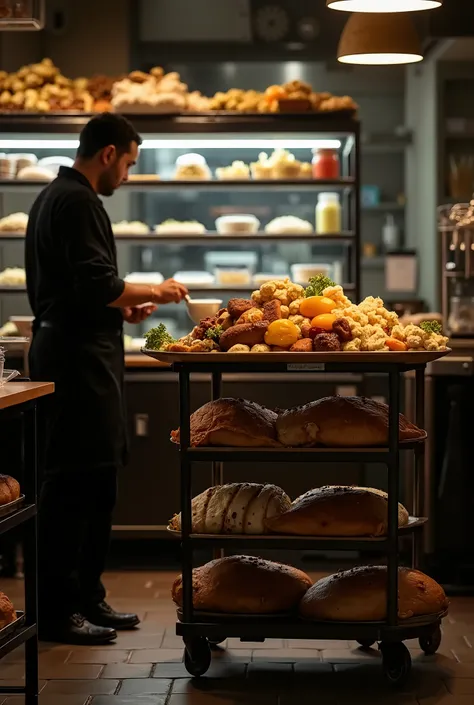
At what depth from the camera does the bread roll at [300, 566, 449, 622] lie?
3.78 meters

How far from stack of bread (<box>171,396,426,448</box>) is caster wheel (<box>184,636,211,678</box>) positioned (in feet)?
2.26

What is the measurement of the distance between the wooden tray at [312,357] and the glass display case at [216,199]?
8.59ft

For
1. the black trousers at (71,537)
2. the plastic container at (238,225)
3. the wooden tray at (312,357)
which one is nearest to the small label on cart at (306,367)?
the wooden tray at (312,357)

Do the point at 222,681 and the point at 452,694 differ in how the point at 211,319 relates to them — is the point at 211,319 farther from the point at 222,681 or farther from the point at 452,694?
the point at 452,694

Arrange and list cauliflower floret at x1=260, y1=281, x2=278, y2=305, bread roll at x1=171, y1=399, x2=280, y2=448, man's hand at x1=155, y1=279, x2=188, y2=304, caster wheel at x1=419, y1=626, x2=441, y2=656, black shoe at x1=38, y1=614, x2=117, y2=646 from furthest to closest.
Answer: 1. man's hand at x1=155, y1=279, x2=188, y2=304
2. black shoe at x1=38, y1=614, x2=117, y2=646
3. caster wheel at x1=419, y1=626, x2=441, y2=656
4. cauliflower floret at x1=260, y1=281, x2=278, y2=305
5. bread roll at x1=171, y1=399, x2=280, y2=448

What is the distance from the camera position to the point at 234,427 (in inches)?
149

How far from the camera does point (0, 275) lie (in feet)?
21.4

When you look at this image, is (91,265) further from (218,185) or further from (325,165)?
(325,165)

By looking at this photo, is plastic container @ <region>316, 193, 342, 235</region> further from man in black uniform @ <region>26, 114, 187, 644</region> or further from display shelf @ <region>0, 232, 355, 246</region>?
man in black uniform @ <region>26, 114, 187, 644</region>

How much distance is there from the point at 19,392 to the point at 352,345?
1.12 meters

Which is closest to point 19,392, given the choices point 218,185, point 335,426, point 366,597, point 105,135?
point 335,426

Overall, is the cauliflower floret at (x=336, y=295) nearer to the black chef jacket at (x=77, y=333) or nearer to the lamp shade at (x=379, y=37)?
the black chef jacket at (x=77, y=333)

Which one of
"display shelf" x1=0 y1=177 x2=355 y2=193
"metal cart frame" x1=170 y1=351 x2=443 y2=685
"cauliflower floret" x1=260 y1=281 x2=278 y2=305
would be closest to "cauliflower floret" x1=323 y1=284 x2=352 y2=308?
"cauliflower floret" x1=260 y1=281 x2=278 y2=305

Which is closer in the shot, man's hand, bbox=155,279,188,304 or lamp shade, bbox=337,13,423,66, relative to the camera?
man's hand, bbox=155,279,188,304
